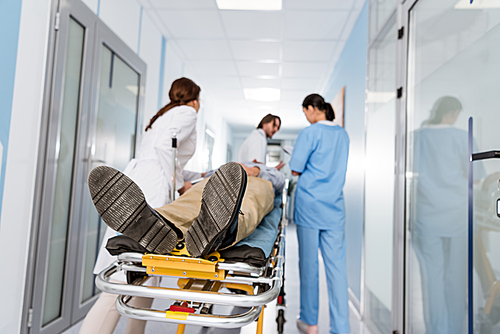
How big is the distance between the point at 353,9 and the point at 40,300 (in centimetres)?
303

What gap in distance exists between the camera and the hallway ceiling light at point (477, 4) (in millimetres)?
1025

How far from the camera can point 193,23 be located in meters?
3.11

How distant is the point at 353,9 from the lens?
2725 millimetres

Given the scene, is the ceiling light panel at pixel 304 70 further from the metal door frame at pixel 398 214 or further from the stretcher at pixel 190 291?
the stretcher at pixel 190 291

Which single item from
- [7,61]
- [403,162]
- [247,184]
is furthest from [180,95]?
[403,162]

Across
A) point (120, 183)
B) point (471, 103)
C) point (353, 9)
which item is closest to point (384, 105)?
point (471, 103)

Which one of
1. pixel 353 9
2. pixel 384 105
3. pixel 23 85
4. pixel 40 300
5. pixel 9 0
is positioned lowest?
pixel 40 300

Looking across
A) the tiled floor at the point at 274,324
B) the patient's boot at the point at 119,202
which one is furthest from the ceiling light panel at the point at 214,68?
the patient's boot at the point at 119,202

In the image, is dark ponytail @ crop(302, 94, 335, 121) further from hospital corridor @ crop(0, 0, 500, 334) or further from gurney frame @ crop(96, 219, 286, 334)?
gurney frame @ crop(96, 219, 286, 334)

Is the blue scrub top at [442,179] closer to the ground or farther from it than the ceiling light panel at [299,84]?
closer to the ground

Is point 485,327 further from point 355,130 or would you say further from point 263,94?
point 263,94

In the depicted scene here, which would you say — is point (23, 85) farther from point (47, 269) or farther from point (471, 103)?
point (471, 103)

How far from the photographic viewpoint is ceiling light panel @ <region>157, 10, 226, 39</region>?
2.92 meters

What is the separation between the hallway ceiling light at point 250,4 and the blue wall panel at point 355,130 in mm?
747
